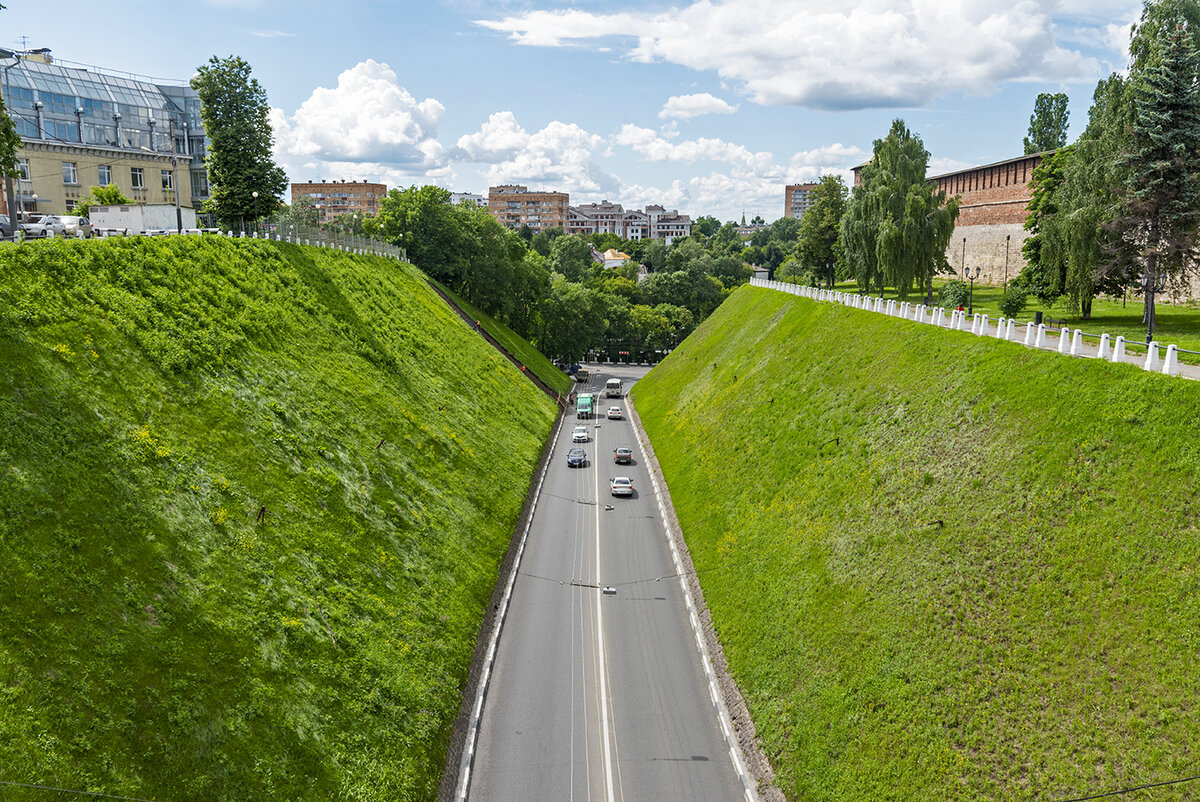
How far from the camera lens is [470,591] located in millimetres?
27844

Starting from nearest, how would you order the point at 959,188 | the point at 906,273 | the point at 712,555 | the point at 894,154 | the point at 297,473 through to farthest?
the point at 297,473
the point at 712,555
the point at 906,273
the point at 894,154
the point at 959,188

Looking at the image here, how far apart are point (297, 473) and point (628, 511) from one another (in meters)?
19.4

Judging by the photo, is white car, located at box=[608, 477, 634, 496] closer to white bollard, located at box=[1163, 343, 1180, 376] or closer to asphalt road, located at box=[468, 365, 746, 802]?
asphalt road, located at box=[468, 365, 746, 802]

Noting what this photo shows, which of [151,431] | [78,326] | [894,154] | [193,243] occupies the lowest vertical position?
[151,431]

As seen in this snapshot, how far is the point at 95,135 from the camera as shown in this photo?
212 feet

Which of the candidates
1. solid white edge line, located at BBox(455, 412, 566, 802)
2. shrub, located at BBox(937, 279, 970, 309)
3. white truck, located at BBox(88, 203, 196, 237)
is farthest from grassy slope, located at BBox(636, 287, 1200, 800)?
→ white truck, located at BBox(88, 203, 196, 237)

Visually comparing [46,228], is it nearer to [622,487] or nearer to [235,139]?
[235,139]

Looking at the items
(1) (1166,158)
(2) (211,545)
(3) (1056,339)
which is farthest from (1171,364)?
(2) (211,545)

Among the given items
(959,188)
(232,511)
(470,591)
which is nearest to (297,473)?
(232,511)

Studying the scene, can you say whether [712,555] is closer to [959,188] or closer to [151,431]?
[151,431]

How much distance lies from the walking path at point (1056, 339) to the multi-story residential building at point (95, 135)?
51.4 m

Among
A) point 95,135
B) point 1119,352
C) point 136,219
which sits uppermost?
point 95,135

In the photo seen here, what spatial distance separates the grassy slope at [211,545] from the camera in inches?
573

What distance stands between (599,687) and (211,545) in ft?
39.8
